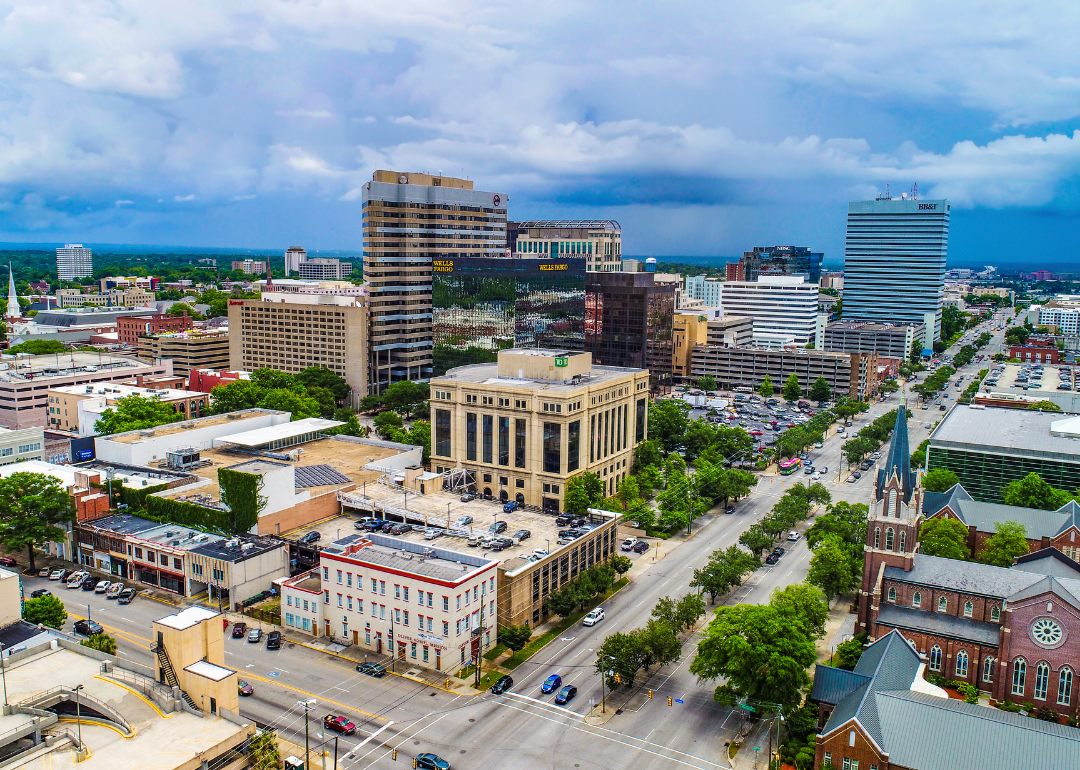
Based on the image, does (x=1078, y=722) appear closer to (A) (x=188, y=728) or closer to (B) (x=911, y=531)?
(B) (x=911, y=531)

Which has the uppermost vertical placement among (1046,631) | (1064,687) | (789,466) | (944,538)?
(944,538)

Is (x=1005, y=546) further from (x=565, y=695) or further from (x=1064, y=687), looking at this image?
(x=565, y=695)

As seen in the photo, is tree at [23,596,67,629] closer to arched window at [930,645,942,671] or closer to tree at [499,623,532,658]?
tree at [499,623,532,658]

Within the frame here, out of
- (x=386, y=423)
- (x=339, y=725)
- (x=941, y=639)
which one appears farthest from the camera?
(x=386, y=423)

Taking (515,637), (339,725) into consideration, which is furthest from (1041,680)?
(339,725)

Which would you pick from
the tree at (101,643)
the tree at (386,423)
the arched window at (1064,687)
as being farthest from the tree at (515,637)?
the tree at (386,423)

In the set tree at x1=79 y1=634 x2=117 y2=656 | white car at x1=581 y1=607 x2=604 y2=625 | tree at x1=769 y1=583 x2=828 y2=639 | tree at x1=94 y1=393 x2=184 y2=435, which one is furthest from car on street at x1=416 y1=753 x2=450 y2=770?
tree at x1=94 y1=393 x2=184 y2=435
